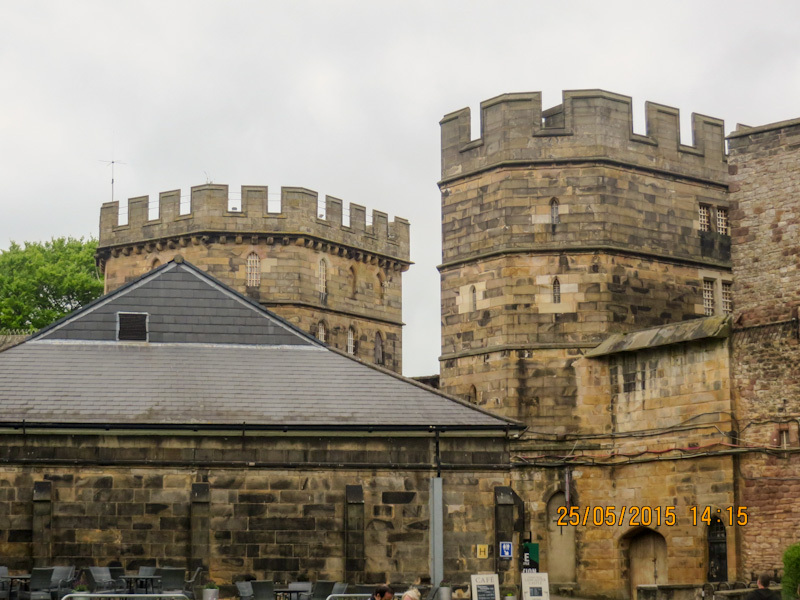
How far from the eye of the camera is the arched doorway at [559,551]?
128 feet

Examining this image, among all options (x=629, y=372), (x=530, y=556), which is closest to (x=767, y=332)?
(x=629, y=372)

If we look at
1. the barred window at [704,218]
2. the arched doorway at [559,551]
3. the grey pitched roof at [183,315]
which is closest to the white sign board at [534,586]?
the grey pitched roof at [183,315]

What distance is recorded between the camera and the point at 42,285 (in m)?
63.0

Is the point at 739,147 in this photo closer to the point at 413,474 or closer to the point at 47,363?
the point at 413,474

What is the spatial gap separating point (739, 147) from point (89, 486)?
17.3m

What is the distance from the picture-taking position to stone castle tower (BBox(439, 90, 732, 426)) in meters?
40.2

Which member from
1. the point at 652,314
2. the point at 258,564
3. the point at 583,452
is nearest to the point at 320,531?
the point at 258,564

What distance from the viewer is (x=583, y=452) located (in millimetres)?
39469

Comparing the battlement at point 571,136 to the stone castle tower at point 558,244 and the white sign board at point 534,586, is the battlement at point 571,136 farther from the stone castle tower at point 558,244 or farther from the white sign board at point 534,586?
the white sign board at point 534,586

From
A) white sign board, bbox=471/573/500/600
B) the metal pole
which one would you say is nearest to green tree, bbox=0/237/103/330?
the metal pole

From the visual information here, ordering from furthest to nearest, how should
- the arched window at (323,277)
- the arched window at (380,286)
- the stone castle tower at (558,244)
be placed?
Answer: the arched window at (380,286) → the arched window at (323,277) → the stone castle tower at (558,244)

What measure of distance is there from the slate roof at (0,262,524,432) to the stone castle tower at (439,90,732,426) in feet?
23.2
